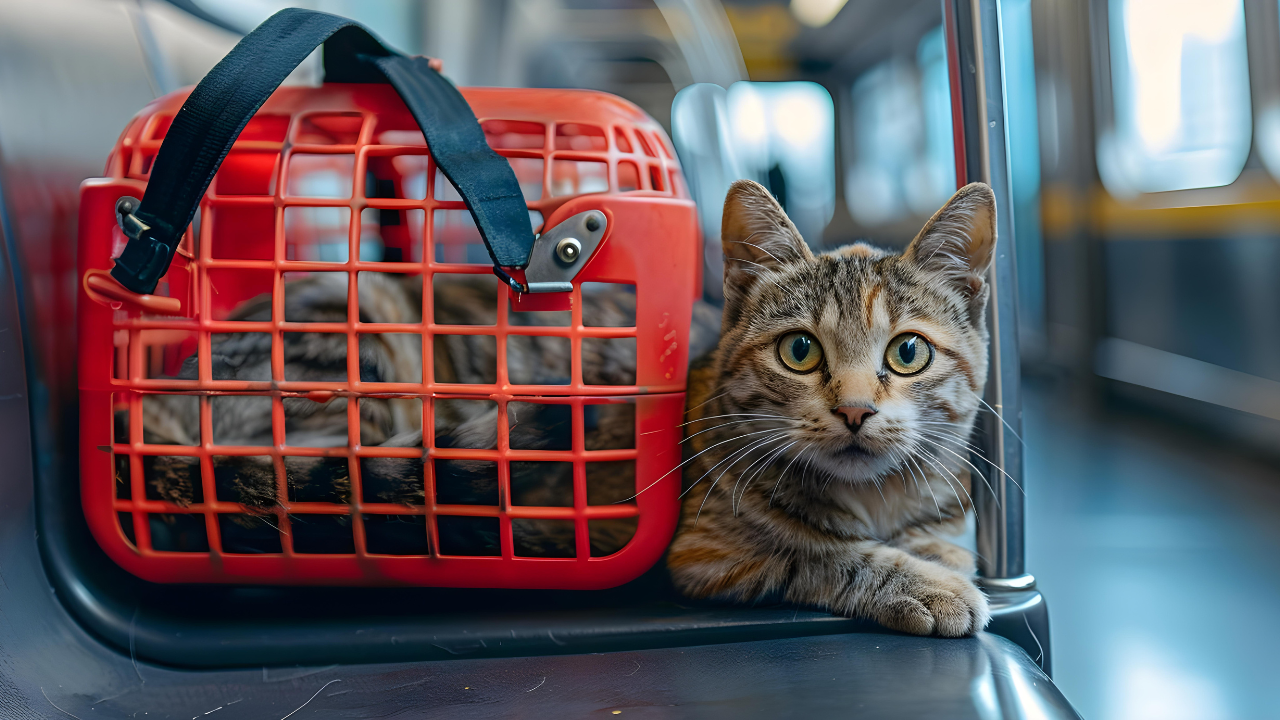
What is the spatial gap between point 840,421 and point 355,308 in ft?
1.61

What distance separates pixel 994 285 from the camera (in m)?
0.75

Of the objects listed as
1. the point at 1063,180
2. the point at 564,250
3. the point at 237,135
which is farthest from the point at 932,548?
the point at 1063,180

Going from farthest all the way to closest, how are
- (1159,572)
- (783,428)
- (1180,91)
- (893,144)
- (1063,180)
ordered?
(893,144) → (1063,180) → (1180,91) → (1159,572) → (783,428)

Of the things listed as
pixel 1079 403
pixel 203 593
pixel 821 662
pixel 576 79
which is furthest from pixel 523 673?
pixel 1079 403

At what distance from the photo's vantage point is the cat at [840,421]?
0.72 m

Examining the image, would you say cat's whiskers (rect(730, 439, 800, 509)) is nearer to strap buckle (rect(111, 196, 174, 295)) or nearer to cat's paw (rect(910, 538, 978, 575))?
cat's paw (rect(910, 538, 978, 575))

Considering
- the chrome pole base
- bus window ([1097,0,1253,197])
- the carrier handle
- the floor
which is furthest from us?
bus window ([1097,0,1253,197])

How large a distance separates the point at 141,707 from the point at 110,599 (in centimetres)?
17

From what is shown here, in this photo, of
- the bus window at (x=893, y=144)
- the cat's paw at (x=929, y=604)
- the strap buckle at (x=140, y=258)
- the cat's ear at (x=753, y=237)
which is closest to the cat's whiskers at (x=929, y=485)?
the cat's paw at (x=929, y=604)

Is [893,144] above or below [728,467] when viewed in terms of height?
above

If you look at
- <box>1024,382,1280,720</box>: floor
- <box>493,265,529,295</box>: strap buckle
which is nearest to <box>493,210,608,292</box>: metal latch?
<box>493,265,529,295</box>: strap buckle

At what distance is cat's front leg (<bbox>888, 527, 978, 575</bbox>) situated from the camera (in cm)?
81

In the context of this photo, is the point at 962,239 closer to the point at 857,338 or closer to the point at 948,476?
the point at 857,338

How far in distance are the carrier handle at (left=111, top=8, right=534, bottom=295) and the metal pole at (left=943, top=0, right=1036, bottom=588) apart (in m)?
0.47
